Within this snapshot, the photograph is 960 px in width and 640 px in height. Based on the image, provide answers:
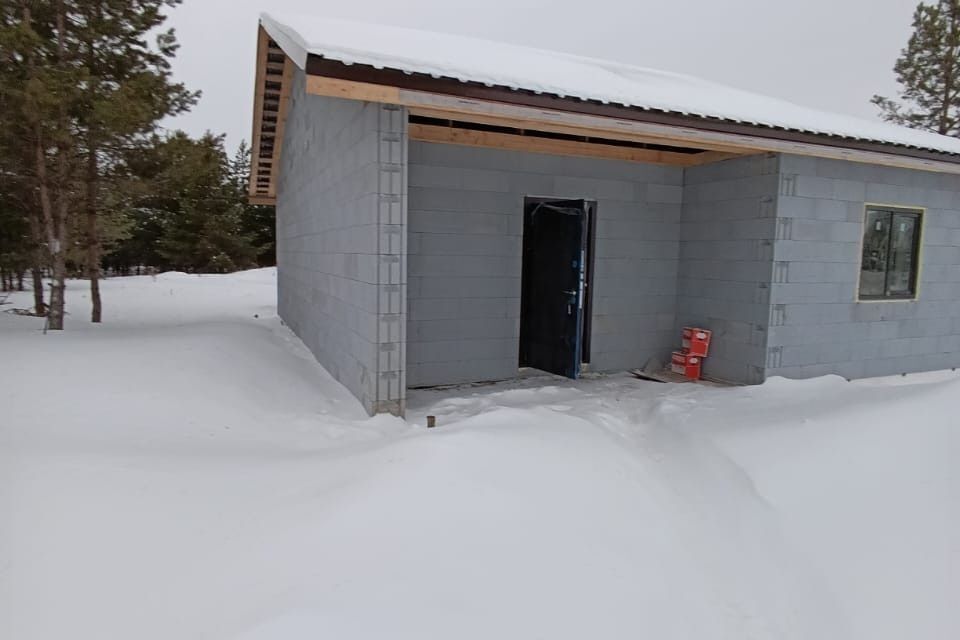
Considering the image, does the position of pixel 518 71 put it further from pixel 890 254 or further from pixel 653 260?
pixel 890 254

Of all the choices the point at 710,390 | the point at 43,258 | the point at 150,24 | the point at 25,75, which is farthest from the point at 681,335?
the point at 43,258

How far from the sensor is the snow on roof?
4.54 meters

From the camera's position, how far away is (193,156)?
10008mm

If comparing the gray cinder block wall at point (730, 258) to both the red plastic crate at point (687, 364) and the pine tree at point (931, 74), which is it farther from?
the pine tree at point (931, 74)

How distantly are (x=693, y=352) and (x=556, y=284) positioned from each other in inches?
77.4

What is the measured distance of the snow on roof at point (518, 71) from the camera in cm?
454

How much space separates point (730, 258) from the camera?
7.08 meters

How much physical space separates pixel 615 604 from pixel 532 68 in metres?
4.99

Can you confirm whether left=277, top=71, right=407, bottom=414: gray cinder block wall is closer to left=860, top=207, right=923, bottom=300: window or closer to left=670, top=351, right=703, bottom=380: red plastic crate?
left=670, top=351, right=703, bottom=380: red plastic crate

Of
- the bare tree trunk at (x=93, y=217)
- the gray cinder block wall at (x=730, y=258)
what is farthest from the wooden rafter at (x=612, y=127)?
the bare tree trunk at (x=93, y=217)

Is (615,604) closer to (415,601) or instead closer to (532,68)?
(415,601)

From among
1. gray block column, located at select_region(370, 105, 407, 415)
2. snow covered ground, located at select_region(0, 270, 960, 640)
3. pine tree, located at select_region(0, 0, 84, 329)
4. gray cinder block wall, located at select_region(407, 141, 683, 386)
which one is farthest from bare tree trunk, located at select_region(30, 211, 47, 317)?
gray block column, located at select_region(370, 105, 407, 415)

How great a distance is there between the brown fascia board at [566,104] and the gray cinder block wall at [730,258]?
68 centimetres

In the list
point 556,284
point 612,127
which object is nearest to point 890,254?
point 556,284
